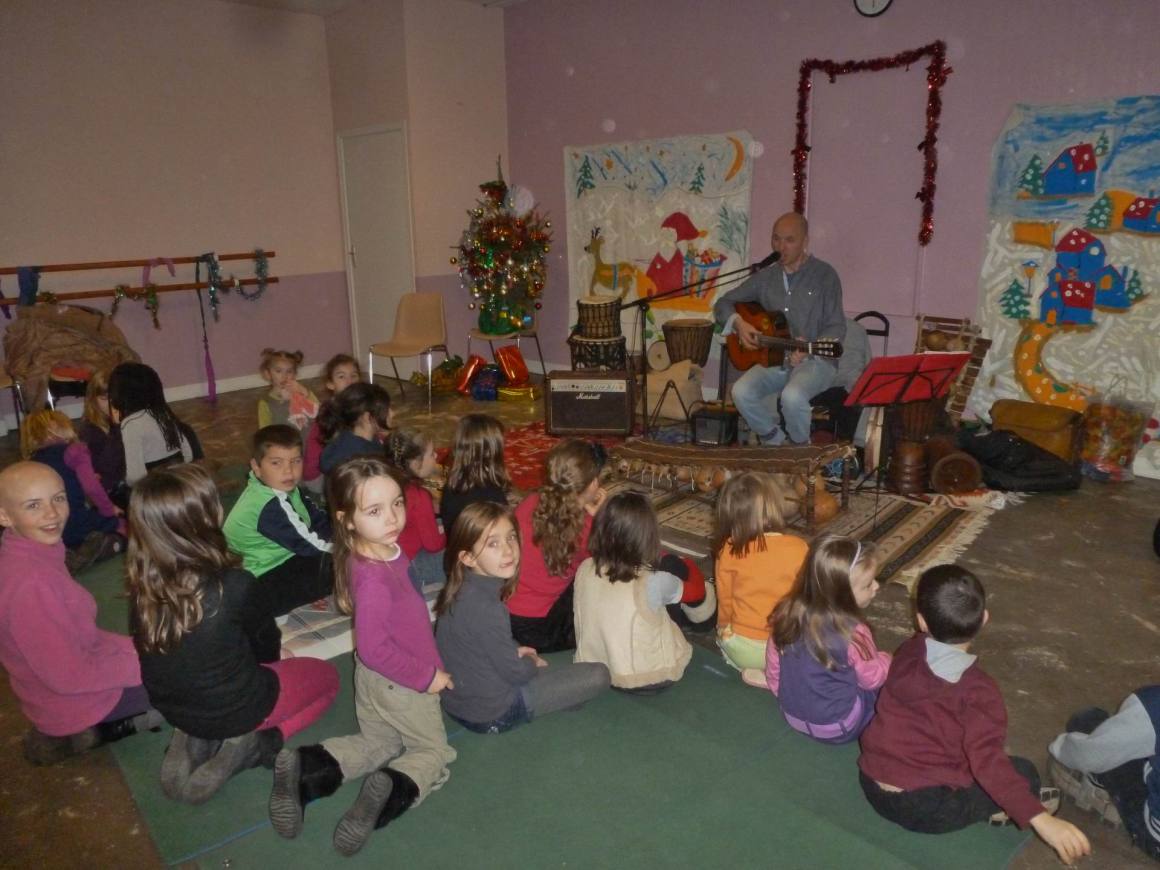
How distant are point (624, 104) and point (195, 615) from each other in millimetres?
6744

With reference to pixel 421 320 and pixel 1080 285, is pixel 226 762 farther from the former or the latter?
pixel 421 320

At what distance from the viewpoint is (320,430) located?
4465mm

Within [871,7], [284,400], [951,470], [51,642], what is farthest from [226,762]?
[871,7]

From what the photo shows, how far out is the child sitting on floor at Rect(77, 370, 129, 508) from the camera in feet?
14.7

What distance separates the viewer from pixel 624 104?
792 cm

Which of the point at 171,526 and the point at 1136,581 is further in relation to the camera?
the point at 1136,581

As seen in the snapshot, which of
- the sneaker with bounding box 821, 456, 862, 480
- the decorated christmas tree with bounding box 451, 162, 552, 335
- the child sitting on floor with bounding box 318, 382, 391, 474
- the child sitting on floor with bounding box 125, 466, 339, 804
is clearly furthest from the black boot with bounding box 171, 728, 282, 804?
the decorated christmas tree with bounding box 451, 162, 552, 335

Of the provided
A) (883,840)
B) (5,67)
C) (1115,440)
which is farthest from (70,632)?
(5,67)

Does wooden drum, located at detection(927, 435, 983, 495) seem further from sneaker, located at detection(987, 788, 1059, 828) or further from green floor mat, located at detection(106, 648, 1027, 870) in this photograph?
sneaker, located at detection(987, 788, 1059, 828)

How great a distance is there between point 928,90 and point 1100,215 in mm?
1430

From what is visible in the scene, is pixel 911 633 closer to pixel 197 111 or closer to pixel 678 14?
pixel 678 14

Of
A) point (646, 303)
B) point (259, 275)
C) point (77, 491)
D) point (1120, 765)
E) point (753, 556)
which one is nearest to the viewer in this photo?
point (1120, 765)

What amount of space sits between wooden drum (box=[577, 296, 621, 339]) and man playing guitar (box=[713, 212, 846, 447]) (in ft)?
5.35

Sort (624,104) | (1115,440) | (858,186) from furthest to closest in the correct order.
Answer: (624,104) → (858,186) → (1115,440)
